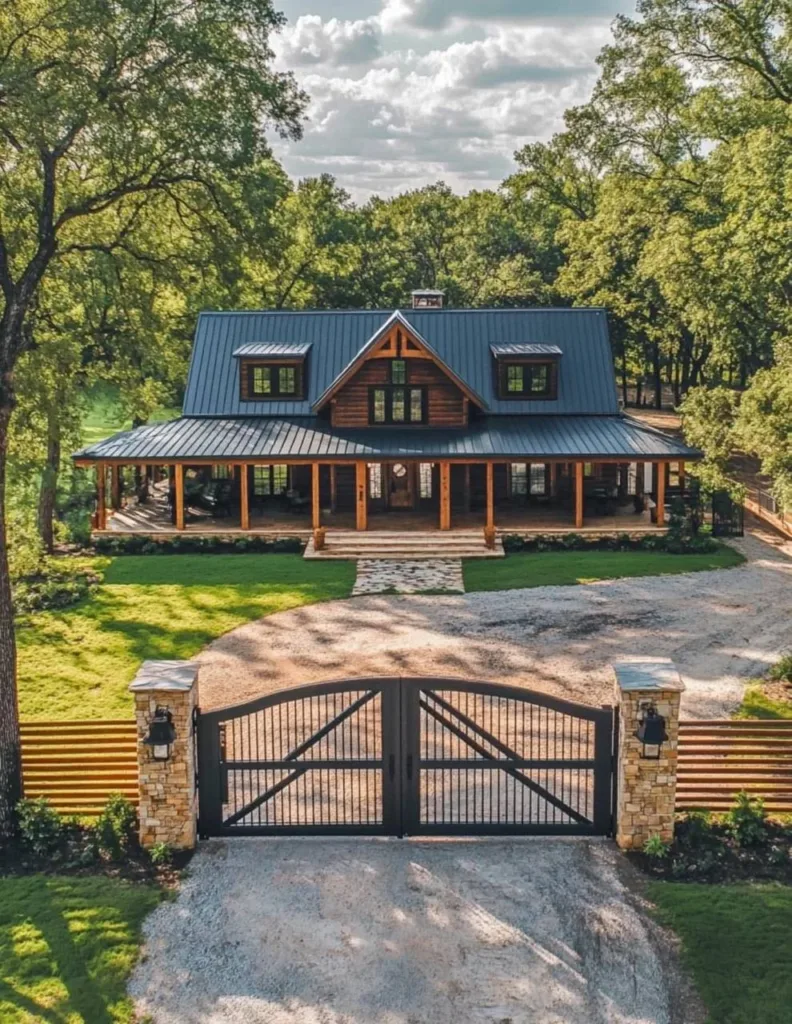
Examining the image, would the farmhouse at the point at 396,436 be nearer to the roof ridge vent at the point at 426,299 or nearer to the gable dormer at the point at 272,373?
the gable dormer at the point at 272,373

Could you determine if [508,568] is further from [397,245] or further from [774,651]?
[397,245]

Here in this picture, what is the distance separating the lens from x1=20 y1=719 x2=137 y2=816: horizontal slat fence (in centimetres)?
1201

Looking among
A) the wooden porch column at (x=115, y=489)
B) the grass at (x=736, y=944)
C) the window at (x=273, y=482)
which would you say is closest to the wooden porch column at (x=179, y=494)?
the wooden porch column at (x=115, y=489)

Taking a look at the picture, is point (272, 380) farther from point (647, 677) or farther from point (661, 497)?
point (647, 677)

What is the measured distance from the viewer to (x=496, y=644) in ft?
59.2

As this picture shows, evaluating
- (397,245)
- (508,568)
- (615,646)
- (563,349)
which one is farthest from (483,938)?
(397,245)

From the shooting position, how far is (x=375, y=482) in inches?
1172

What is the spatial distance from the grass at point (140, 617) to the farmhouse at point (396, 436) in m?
2.25

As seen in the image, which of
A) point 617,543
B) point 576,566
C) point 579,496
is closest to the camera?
point 576,566

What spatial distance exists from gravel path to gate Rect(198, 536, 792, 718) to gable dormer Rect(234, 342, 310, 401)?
33.7ft

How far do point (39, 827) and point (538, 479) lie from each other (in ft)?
68.1

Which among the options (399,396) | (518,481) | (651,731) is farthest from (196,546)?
(651,731)

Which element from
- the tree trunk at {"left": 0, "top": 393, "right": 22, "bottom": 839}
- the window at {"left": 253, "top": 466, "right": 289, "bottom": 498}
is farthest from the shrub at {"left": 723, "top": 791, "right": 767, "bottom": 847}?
the window at {"left": 253, "top": 466, "right": 289, "bottom": 498}

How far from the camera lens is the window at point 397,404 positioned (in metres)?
28.4
